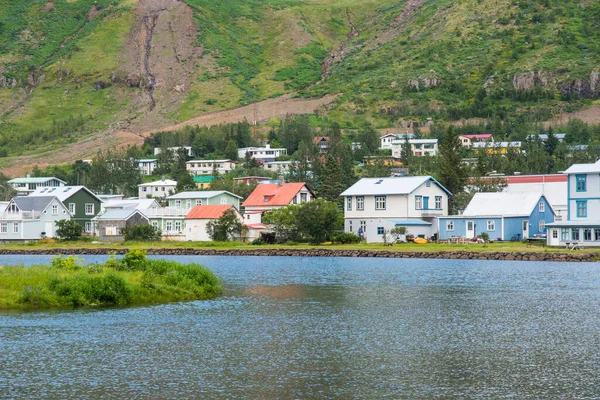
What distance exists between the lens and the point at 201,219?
89500 mm

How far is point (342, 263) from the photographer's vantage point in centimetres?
6575

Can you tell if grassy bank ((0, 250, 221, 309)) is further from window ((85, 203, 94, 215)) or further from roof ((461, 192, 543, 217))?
window ((85, 203, 94, 215))

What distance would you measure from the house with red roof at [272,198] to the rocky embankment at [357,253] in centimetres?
1422

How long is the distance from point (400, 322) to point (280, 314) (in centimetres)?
505

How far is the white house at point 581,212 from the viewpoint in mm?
68594

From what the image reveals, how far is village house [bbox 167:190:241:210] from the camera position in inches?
3787

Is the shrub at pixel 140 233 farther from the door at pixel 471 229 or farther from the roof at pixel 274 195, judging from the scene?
the door at pixel 471 229

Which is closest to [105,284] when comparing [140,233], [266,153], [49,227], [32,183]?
[140,233]

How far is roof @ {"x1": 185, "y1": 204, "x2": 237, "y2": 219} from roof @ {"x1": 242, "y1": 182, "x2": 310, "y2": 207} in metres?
5.71

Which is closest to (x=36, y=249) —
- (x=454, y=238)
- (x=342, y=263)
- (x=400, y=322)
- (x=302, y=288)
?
(x=342, y=263)

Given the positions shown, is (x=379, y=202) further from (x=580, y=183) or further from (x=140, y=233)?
(x=140, y=233)

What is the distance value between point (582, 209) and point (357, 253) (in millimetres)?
17770

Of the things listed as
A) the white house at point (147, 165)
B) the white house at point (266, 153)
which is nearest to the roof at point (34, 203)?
the white house at point (147, 165)

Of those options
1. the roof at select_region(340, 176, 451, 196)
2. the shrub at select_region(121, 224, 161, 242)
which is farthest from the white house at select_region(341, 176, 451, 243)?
the shrub at select_region(121, 224, 161, 242)
